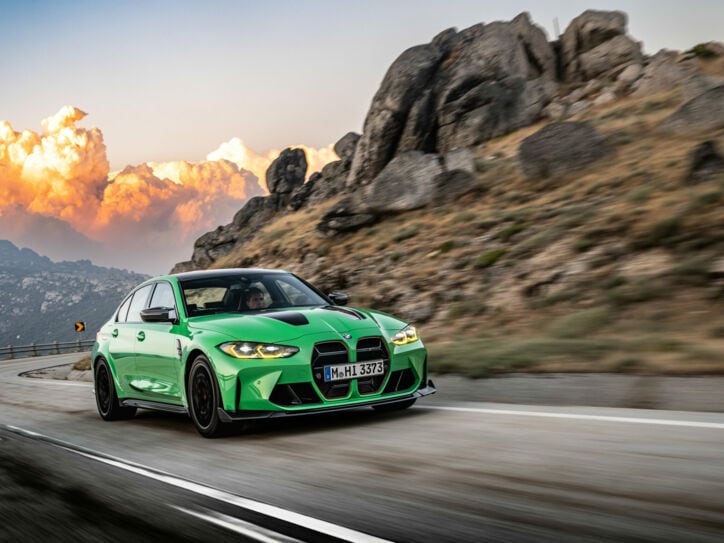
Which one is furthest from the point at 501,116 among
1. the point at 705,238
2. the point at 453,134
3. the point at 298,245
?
the point at 705,238

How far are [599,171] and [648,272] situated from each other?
10997 mm

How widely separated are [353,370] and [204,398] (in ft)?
4.53

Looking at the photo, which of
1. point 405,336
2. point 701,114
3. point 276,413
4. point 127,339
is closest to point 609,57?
point 701,114

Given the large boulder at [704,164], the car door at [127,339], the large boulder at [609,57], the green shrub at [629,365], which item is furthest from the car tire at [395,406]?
the large boulder at [609,57]

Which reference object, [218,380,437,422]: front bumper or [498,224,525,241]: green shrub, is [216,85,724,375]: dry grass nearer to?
[498,224,525,241]: green shrub

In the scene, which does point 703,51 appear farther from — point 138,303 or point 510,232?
point 138,303

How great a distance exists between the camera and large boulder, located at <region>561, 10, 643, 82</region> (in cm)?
4209

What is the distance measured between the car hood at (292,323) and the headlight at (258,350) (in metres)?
0.06

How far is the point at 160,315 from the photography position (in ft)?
25.2

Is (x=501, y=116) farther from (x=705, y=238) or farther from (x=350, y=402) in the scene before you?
(x=350, y=402)

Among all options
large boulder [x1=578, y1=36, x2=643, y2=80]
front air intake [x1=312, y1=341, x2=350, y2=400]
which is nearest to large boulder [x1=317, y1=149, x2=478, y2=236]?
large boulder [x1=578, y1=36, x2=643, y2=80]

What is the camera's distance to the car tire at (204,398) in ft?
22.6

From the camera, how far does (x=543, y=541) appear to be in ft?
10.8

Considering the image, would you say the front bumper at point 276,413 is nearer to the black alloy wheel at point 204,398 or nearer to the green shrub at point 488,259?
the black alloy wheel at point 204,398
